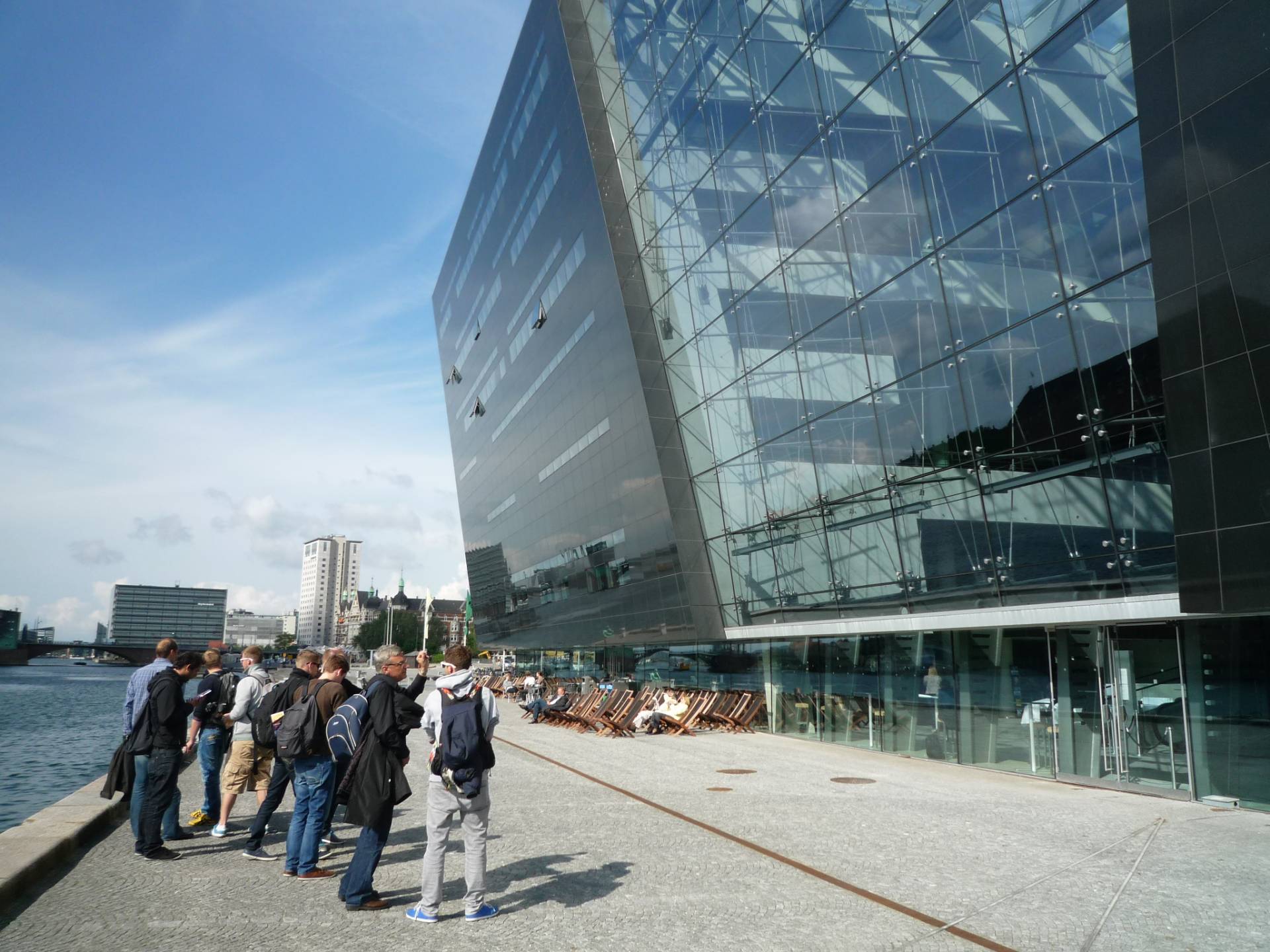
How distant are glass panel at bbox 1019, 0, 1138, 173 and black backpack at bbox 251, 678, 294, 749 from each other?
1346 cm

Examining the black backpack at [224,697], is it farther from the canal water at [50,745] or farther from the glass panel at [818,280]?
the glass panel at [818,280]

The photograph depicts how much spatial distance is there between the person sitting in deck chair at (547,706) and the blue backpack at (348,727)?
73.7 feet

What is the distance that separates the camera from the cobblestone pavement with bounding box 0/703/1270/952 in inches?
250

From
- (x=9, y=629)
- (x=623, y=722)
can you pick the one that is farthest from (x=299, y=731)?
(x=9, y=629)

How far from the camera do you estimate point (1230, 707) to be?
13070 millimetres

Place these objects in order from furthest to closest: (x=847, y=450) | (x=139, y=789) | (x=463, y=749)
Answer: (x=847, y=450), (x=139, y=789), (x=463, y=749)

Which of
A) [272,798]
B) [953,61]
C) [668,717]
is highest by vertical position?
[953,61]

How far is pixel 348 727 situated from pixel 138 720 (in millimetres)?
2872

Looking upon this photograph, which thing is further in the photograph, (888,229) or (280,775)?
(888,229)

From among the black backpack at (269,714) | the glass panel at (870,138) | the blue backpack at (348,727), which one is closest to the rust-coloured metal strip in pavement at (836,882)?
the blue backpack at (348,727)

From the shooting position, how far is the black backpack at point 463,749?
678 cm

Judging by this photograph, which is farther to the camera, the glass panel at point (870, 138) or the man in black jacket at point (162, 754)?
the glass panel at point (870, 138)

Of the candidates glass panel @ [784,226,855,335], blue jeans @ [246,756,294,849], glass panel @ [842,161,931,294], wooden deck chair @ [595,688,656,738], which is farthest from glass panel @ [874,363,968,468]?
blue jeans @ [246,756,294,849]

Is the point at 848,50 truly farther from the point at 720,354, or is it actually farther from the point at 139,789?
the point at 139,789
